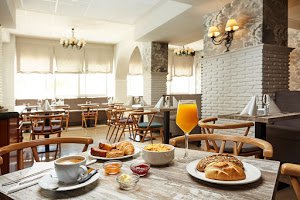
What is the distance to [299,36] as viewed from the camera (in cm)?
673

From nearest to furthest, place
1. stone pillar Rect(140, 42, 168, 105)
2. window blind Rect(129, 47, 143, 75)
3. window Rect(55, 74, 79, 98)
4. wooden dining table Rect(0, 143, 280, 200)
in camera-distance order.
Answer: wooden dining table Rect(0, 143, 280, 200) < stone pillar Rect(140, 42, 168, 105) < window Rect(55, 74, 79, 98) < window blind Rect(129, 47, 143, 75)

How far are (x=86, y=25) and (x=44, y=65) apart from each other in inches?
114

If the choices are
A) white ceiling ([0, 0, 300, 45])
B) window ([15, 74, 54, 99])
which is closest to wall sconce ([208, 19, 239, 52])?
white ceiling ([0, 0, 300, 45])

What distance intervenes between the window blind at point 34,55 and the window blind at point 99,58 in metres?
1.46

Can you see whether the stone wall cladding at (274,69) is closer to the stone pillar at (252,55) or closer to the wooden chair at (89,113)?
the stone pillar at (252,55)

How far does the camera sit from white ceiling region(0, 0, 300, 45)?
489 centimetres

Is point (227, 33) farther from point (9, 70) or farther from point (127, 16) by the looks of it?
point (9, 70)

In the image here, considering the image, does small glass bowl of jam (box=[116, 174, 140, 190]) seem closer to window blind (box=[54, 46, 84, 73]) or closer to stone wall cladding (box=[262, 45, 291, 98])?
stone wall cladding (box=[262, 45, 291, 98])

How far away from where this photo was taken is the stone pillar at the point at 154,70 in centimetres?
729

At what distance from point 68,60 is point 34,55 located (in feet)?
4.08

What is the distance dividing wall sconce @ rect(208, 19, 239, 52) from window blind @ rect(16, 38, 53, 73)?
6.84 meters

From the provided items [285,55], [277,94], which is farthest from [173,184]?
[285,55]

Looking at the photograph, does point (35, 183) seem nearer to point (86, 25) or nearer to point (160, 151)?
point (160, 151)

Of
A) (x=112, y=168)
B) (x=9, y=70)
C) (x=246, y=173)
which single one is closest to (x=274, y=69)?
(x=246, y=173)
